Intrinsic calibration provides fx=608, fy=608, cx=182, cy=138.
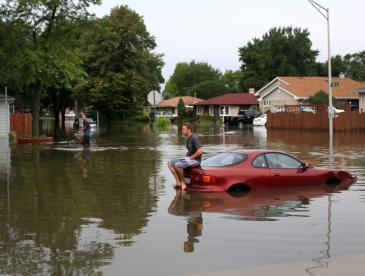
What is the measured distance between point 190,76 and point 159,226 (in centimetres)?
17371

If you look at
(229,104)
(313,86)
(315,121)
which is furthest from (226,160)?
(229,104)

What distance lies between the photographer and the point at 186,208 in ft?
39.6

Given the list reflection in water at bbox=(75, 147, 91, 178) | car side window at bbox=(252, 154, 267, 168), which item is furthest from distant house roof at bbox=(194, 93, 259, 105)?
car side window at bbox=(252, 154, 267, 168)

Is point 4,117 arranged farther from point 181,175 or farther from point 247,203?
point 247,203

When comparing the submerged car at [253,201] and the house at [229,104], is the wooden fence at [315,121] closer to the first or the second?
the submerged car at [253,201]

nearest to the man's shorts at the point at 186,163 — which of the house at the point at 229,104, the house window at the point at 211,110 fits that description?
the house at the point at 229,104

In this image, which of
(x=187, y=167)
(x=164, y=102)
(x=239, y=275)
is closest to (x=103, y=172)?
(x=187, y=167)

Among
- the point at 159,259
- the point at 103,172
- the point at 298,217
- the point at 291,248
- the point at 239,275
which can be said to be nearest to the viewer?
the point at 239,275

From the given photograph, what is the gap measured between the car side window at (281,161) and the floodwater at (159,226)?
0.64 m

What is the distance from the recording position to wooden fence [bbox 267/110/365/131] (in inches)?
1855

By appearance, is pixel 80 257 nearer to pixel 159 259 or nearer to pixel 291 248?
pixel 159 259

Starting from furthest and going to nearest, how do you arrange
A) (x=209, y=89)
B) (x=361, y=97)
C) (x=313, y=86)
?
(x=209, y=89), (x=313, y=86), (x=361, y=97)

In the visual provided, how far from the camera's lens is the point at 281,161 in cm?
1445

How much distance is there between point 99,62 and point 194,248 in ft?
230
